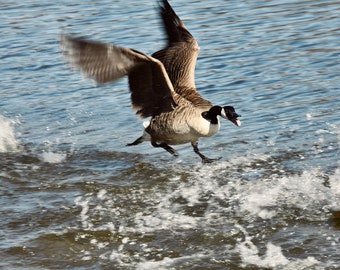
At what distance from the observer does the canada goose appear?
6.77 metres

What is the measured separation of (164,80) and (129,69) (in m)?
0.47

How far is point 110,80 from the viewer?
7.01 m

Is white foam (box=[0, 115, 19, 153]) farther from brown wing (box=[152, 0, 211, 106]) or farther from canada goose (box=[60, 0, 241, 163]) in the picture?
brown wing (box=[152, 0, 211, 106])

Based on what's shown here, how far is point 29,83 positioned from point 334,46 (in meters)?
4.04

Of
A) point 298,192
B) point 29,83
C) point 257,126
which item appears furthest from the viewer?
point 29,83

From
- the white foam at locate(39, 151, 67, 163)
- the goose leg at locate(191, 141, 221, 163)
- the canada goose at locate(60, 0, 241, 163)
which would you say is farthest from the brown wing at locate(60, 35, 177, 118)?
the white foam at locate(39, 151, 67, 163)

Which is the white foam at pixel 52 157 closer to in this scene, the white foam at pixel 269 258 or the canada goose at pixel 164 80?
the canada goose at pixel 164 80

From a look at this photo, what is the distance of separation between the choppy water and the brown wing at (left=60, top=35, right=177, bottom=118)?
62 centimetres

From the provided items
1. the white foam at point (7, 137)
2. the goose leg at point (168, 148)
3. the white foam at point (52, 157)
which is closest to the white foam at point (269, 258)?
the goose leg at point (168, 148)

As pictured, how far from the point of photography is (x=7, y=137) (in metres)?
8.95

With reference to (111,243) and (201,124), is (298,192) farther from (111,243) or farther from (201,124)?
(111,243)

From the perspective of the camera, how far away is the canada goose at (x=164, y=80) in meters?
6.77

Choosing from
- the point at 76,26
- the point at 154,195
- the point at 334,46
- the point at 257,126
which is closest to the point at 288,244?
the point at 154,195

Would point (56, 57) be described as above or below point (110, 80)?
below
